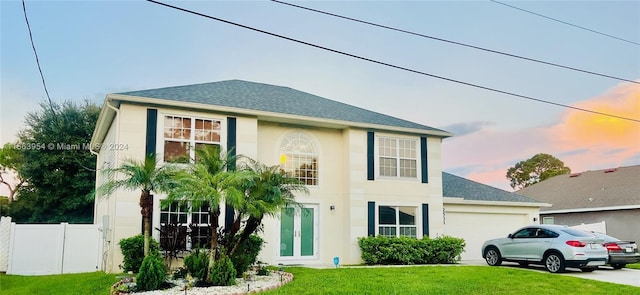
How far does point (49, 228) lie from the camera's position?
15.3 meters

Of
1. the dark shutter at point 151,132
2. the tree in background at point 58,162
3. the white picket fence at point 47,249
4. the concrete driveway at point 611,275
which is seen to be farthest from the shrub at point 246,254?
the tree in background at point 58,162

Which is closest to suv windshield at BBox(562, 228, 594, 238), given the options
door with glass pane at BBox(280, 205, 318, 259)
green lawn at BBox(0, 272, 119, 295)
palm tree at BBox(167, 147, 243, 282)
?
door with glass pane at BBox(280, 205, 318, 259)

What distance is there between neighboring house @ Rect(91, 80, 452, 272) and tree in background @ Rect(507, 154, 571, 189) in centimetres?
3431

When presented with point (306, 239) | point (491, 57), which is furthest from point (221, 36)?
point (491, 57)

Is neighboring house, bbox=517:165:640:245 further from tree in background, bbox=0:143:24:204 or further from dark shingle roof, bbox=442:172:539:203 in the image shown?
tree in background, bbox=0:143:24:204

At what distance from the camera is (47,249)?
15234 millimetres

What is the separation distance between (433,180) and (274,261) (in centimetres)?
680

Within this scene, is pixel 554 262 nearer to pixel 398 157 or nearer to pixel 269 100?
pixel 398 157

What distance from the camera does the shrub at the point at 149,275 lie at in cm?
1058

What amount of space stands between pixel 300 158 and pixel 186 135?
166 inches

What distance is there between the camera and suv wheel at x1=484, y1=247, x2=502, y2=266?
16062 millimetres

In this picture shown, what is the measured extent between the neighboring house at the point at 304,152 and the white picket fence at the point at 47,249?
31.1 inches

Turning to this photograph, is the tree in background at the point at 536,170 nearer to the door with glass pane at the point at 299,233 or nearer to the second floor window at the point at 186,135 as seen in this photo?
the door with glass pane at the point at 299,233

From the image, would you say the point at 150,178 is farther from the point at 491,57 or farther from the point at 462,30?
the point at 491,57
